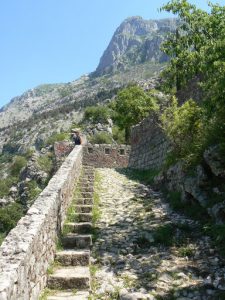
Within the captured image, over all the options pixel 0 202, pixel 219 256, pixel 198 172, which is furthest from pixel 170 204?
pixel 0 202

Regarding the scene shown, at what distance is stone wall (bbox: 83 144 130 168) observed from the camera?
997 inches

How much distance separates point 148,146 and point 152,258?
13644mm

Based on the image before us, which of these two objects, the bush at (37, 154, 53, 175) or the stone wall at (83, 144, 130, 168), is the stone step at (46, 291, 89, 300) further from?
the bush at (37, 154, 53, 175)

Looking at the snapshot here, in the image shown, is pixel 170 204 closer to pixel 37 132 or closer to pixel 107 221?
pixel 107 221

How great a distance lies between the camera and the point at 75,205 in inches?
419

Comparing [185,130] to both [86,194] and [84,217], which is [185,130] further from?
[84,217]

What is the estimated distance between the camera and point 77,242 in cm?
808

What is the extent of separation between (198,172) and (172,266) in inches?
135

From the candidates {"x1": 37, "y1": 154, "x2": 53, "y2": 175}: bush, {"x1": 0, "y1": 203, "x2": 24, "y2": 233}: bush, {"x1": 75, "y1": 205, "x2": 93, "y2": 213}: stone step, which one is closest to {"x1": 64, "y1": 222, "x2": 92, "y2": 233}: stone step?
{"x1": 75, "y1": 205, "x2": 93, "y2": 213}: stone step

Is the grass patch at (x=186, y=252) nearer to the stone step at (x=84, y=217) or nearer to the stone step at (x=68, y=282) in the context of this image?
the stone step at (x=68, y=282)

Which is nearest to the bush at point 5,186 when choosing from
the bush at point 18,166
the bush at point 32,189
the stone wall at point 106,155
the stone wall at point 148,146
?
the bush at point 32,189

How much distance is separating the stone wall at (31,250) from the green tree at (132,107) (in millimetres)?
30593

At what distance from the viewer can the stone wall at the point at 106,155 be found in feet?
83.1

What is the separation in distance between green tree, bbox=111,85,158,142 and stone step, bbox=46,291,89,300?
3205 centimetres
